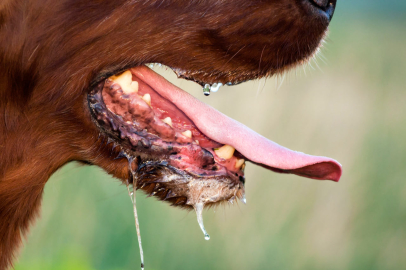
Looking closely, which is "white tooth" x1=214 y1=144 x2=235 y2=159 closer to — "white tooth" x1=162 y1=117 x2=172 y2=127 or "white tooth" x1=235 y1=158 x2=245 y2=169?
"white tooth" x1=235 y1=158 x2=245 y2=169

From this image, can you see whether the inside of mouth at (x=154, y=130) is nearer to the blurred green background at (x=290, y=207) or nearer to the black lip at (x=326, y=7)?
the black lip at (x=326, y=7)

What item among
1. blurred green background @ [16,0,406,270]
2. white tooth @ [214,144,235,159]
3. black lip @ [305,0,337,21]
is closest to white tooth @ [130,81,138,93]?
white tooth @ [214,144,235,159]

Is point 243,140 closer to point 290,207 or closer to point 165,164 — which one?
point 165,164

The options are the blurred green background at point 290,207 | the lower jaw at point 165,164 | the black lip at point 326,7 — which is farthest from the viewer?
the blurred green background at point 290,207

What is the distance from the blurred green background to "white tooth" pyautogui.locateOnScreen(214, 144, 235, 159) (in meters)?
2.13

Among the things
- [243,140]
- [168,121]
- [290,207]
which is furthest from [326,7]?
[290,207]

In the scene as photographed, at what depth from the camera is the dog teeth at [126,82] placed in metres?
1.45

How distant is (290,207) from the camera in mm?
3705

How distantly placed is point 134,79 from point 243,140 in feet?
1.36

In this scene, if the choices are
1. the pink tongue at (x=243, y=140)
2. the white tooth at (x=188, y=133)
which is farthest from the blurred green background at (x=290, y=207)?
the white tooth at (x=188, y=133)

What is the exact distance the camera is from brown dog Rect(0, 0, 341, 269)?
4.32 feet

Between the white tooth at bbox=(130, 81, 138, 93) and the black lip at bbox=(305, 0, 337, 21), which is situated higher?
the black lip at bbox=(305, 0, 337, 21)

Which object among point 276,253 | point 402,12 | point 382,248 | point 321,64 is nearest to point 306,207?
point 276,253

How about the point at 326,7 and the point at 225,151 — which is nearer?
the point at 326,7
